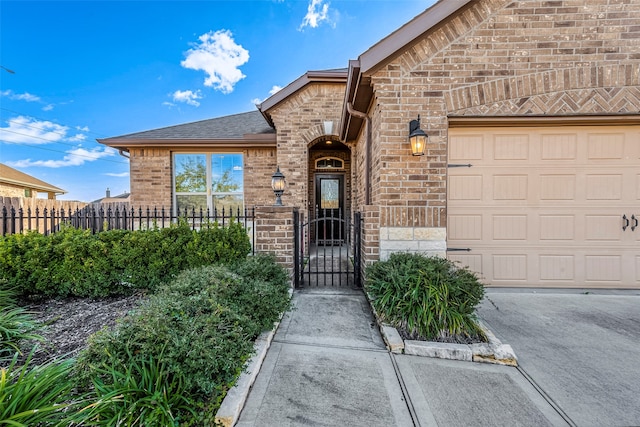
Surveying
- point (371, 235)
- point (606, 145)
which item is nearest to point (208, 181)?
point (371, 235)

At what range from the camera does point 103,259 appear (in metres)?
3.77

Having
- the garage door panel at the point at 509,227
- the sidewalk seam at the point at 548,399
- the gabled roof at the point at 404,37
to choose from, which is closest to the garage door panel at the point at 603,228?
the garage door panel at the point at 509,227

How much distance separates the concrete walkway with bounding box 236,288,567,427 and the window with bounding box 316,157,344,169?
22.0 feet

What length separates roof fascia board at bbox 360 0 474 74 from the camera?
11.7 feet

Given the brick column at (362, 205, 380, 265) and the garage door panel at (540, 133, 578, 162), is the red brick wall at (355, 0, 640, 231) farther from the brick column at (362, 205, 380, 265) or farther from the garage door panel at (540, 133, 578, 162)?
the garage door panel at (540, 133, 578, 162)

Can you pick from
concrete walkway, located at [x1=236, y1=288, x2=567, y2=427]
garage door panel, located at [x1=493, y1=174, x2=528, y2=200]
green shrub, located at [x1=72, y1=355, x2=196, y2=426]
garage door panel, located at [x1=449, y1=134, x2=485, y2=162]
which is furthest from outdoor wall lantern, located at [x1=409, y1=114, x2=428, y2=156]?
green shrub, located at [x1=72, y1=355, x2=196, y2=426]

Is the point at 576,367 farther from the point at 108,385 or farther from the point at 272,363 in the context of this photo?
the point at 108,385

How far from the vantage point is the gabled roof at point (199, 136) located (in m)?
7.36

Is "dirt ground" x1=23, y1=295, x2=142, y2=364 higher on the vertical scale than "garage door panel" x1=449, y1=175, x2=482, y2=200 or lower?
lower

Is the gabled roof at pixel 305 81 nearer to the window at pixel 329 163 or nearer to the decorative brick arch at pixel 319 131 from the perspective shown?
the decorative brick arch at pixel 319 131

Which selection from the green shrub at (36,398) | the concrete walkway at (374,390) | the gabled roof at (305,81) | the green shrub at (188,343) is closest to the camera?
the green shrub at (36,398)

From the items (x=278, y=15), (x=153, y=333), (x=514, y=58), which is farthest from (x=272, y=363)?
(x=278, y=15)

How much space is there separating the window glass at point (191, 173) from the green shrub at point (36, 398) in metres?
6.83

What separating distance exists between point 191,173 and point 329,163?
14.2 feet
